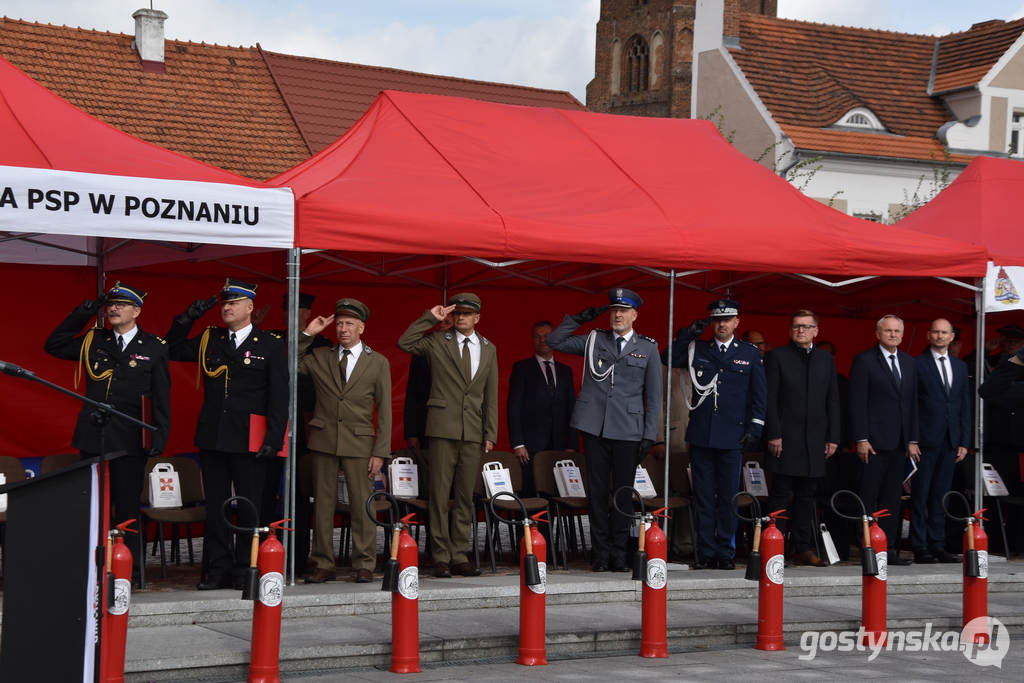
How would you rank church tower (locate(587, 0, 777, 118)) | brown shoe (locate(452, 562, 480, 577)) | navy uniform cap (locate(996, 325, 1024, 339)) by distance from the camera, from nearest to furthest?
brown shoe (locate(452, 562, 480, 577)) < navy uniform cap (locate(996, 325, 1024, 339)) < church tower (locate(587, 0, 777, 118))

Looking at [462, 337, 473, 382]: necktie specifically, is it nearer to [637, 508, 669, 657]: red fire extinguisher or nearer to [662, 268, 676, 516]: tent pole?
[662, 268, 676, 516]: tent pole

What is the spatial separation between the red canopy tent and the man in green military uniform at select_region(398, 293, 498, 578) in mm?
670

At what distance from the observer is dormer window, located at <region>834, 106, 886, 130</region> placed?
32531mm

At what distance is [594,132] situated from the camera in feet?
36.8

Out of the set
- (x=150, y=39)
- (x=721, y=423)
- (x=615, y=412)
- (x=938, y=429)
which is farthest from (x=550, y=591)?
(x=150, y=39)

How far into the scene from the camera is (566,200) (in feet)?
32.2

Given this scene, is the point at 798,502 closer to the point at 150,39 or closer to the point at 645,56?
the point at 150,39

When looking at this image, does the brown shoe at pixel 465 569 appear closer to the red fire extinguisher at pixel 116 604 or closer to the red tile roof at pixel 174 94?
the red fire extinguisher at pixel 116 604

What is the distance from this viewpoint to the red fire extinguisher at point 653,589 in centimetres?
739

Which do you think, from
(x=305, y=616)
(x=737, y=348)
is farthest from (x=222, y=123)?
(x=305, y=616)

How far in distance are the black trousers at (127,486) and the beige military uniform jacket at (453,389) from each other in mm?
1880

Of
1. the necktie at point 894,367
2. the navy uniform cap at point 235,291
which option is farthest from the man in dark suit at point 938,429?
the navy uniform cap at point 235,291

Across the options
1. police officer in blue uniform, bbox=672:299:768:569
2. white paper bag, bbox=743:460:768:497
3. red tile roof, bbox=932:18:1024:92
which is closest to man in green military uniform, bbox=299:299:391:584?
police officer in blue uniform, bbox=672:299:768:569

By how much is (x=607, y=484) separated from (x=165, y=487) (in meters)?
2.98
